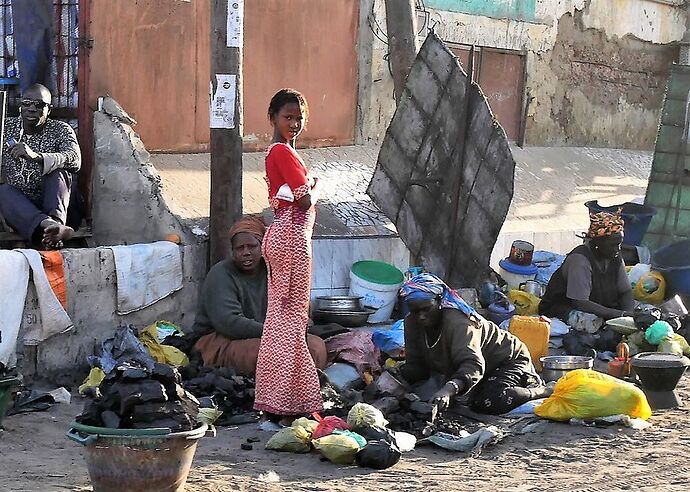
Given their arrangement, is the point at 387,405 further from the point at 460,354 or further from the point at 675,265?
the point at 675,265

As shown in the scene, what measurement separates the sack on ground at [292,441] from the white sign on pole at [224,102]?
3.01 metres

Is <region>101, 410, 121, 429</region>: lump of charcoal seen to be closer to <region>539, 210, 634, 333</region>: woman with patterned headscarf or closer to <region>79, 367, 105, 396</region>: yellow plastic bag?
<region>79, 367, 105, 396</region>: yellow plastic bag

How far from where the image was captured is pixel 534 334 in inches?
313

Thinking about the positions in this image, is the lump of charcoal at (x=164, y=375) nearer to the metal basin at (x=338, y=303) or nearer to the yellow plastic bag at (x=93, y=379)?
the yellow plastic bag at (x=93, y=379)

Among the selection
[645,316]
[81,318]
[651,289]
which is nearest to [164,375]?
[81,318]

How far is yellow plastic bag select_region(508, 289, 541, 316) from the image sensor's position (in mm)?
9062

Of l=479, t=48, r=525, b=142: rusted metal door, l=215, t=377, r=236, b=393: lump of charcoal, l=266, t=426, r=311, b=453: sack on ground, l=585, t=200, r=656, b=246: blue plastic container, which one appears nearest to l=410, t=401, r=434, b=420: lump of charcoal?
l=266, t=426, r=311, b=453: sack on ground

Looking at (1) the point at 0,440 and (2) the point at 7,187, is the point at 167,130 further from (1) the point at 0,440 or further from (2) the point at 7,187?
(1) the point at 0,440

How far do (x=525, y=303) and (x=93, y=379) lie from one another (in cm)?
373

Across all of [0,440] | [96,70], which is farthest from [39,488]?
[96,70]

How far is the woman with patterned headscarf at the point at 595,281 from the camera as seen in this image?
8453mm

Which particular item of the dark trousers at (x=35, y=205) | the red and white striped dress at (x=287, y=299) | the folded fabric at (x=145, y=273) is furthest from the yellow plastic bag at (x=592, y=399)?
the dark trousers at (x=35, y=205)

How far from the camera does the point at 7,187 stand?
7.98 meters

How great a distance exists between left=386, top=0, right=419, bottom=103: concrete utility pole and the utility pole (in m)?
2.75
